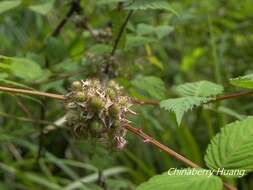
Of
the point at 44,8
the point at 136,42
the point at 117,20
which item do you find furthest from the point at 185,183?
the point at 44,8

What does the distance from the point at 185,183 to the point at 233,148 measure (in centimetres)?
12

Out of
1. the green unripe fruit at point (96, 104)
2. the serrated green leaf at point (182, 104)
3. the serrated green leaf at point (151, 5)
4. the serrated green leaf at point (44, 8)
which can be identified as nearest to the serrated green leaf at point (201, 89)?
the serrated green leaf at point (182, 104)

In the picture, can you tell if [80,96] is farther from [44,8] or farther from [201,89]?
[44,8]

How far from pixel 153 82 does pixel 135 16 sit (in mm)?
337

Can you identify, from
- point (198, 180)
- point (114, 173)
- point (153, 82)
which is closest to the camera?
point (198, 180)

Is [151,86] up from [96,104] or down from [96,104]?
down

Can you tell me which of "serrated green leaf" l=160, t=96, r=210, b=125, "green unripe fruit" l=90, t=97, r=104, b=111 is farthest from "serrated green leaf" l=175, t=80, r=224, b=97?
"green unripe fruit" l=90, t=97, r=104, b=111

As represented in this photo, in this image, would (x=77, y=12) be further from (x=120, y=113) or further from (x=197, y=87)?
(x=120, y=113)

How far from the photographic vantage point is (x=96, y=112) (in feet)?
2.50

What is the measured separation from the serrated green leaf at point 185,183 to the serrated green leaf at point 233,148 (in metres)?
0.05

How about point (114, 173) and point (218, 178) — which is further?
point (114, 173)

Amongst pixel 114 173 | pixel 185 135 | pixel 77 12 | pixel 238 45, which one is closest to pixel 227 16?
pixel 238 45

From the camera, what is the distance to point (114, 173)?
216 cm

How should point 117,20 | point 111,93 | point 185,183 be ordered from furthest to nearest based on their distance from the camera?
point 117,20, point 111,93, point 185,183
